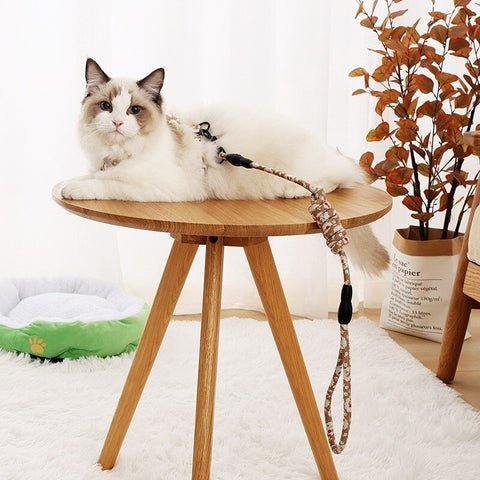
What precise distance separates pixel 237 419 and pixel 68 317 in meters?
0.61

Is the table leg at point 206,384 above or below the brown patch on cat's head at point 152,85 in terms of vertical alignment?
below

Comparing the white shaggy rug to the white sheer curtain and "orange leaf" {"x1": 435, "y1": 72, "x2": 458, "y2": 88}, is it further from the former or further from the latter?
"orange leaf" {"x1": 435, "y1": 72, "x2": 458, "y2": 88}

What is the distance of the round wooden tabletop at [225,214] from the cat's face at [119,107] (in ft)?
0.41

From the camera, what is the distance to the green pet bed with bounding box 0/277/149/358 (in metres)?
1.74

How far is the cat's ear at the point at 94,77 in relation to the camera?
Answer: 1150 millimetres

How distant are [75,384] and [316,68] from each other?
1190 mm

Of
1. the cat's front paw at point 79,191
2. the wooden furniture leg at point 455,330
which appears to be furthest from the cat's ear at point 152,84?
the wooden furniture leg at point 455,330

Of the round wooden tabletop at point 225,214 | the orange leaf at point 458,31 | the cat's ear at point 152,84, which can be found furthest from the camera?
the orange leaf at point 458,31

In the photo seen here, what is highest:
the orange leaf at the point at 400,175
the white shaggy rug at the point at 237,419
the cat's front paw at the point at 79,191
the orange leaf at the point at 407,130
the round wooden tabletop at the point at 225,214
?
the cat's front paw at the point at 79,191

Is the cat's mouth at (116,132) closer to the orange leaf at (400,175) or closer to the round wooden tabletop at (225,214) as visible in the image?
the round wooden tabletop at (225,214)

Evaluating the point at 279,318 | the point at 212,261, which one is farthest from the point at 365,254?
the point at 212,261

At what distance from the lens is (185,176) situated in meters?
1.13

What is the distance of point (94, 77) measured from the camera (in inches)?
45.6

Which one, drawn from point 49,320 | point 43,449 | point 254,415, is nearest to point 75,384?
point 49,320
